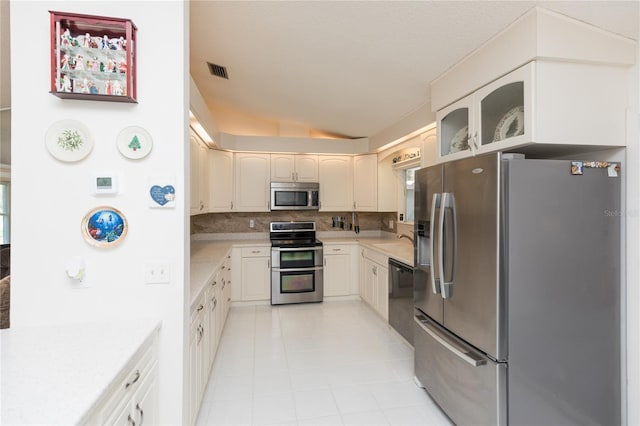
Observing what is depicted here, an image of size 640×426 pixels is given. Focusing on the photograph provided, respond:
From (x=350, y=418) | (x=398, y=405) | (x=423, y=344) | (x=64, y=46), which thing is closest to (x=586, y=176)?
(x=423, y=344)

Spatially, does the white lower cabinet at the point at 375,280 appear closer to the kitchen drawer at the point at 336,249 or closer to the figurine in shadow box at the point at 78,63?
the kitchen drawer at the point at 336,249

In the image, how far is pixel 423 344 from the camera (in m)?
2.15

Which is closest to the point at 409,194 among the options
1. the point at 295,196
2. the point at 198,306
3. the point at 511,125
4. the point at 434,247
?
the point at 295,196

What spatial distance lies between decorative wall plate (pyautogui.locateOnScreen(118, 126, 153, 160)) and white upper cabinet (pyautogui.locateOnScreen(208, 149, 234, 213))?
8.81ft

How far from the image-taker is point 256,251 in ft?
13.4

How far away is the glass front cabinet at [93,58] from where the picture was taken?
129cm

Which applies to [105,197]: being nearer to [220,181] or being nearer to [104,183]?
[104,183]

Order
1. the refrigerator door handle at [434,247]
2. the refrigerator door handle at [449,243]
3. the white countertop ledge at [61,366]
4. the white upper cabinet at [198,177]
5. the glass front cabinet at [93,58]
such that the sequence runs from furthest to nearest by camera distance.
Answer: the white upper cabinet at [198,177] < the refrigerator door handle at [434,247] < the refrigerator door handle at [449,243] < the glass front cabinet at [93,58] < the white countertop ledge at [61,366]

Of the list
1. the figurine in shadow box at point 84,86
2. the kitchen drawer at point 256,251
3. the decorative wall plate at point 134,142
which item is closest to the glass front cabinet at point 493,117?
the decorative wall plate at point 134,142

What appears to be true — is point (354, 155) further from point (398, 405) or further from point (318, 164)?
point (398, 405)

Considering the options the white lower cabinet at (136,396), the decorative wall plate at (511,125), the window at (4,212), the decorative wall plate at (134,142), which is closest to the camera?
the white lower cabinet at (136,396)

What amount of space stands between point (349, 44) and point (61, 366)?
2320mm

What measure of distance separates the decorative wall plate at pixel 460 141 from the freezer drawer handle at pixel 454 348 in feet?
4.30

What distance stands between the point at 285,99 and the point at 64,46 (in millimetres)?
2292
